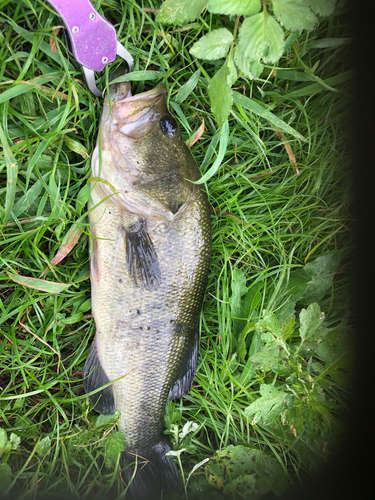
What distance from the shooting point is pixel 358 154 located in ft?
6.77

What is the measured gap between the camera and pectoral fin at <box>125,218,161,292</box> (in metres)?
1.77

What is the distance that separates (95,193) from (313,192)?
55.4 inches

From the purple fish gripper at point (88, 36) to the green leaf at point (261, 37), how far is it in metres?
0.67

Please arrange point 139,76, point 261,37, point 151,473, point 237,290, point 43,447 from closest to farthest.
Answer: point 261,37, point 139,76, point 43,447, point 151,473, point 237,290

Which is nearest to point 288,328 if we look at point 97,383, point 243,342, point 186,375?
point 243,342

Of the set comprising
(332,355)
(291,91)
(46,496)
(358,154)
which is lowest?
(46,496)

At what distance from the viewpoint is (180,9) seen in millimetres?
1595

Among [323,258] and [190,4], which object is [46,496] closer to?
[323,258]

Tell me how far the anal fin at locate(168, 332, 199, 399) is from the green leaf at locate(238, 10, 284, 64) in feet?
5.16

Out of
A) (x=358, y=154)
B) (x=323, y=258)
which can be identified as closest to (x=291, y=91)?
(x=358, y=154)

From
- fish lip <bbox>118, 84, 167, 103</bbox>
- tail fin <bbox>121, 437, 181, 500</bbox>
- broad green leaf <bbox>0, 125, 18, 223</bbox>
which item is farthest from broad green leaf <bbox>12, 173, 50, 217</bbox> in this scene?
tail fin <bbox>121, 437, 181, 500</bbox>

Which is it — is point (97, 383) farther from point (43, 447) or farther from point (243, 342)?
point (243, 342)

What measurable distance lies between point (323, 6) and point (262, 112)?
59cm

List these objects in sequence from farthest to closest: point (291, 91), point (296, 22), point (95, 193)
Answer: point (291, 91) → point (95, 193) → point (296, 22)
